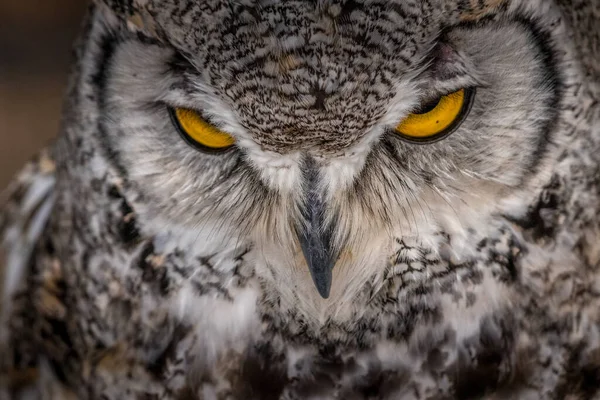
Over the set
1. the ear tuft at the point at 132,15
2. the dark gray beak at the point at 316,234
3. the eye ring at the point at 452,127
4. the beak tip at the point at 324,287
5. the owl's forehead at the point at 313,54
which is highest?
the ear tuft at the point at 132,15

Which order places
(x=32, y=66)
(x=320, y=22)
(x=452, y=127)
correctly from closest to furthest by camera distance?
(x=320, y=22) → (x=452, y=127) → (x=32, y=66)

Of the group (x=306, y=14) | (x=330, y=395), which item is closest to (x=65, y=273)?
(x=330, y=395)

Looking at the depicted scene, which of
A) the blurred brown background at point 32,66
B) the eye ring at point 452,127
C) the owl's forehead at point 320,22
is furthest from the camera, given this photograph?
the blurred brown background at point 32,66

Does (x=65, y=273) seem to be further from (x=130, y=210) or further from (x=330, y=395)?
(x=330, y=395)

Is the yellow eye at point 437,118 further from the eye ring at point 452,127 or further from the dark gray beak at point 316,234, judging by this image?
the dark gray beak at point 316,234

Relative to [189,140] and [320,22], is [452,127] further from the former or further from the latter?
[189,140]

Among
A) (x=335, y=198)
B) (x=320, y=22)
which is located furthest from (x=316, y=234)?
(x=320, y=22)

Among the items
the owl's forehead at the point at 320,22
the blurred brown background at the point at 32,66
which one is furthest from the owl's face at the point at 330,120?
the blurred brown background at the point at 32,66
